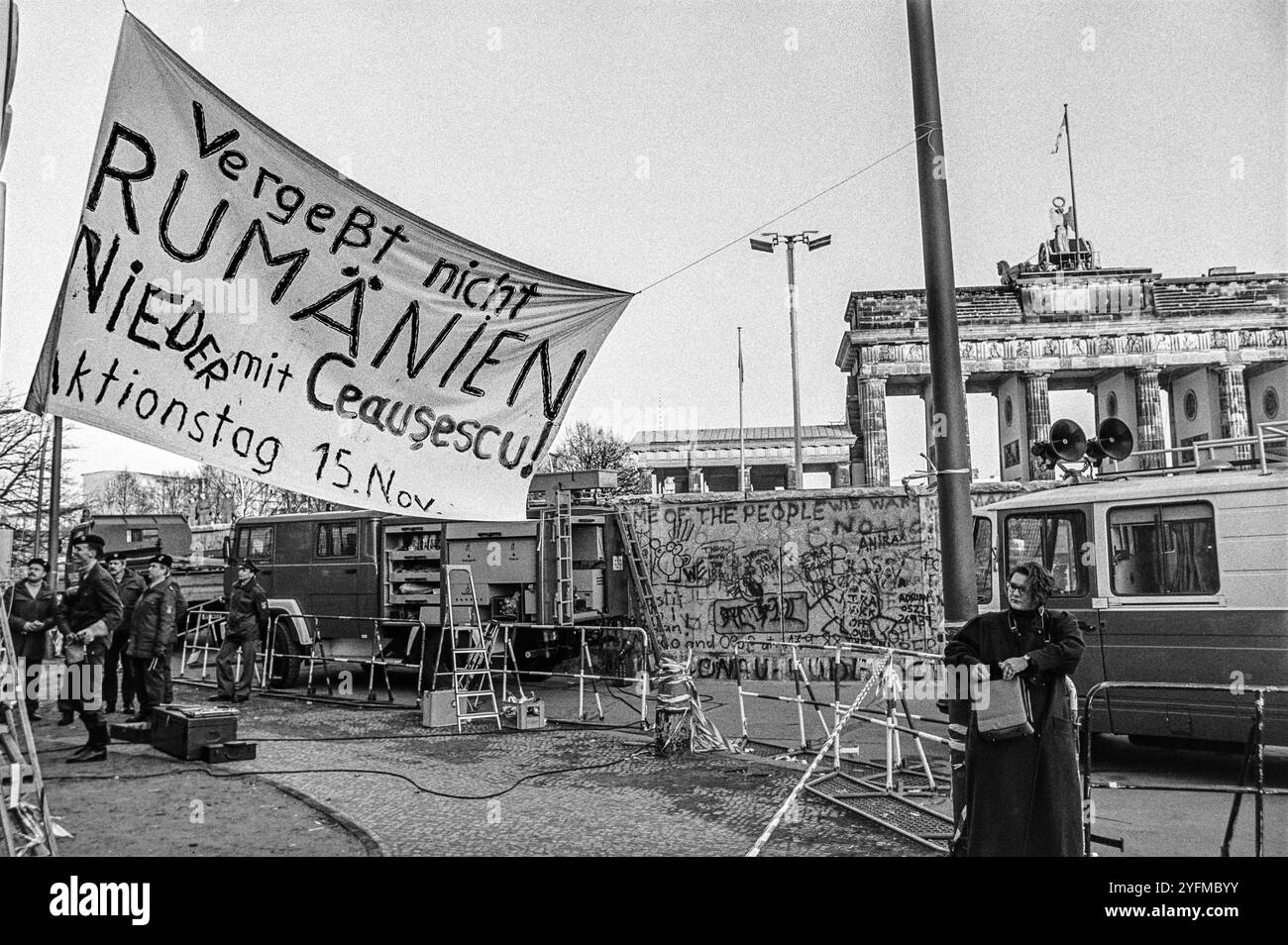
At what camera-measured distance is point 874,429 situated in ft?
126

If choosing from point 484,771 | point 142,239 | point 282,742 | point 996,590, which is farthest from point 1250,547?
point 282,742

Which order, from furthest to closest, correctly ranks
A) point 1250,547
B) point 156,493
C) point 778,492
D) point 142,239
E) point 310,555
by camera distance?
point 156,493, point 778,492, point 310,555, point 1250,547, point 142,239

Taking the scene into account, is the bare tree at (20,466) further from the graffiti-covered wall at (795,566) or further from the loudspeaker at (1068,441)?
the loudspeaker at (1068,441)

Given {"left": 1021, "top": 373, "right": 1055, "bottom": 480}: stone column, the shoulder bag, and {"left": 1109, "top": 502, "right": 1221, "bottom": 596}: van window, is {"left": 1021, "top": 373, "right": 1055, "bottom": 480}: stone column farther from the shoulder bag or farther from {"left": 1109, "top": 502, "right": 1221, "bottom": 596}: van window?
the shoulder bag

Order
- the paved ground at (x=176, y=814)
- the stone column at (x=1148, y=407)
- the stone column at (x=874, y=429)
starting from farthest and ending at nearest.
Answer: the stone column at (x=1148, y=407)
the stone column at (x=874, y=429)
the paved ground at (x=176, y=814)

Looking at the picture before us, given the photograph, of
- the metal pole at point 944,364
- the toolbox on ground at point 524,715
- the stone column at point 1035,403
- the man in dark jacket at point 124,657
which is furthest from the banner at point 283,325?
the stone column at point 1035,403

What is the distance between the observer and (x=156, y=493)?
213 feet

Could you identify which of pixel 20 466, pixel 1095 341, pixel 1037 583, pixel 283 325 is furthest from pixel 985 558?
pixel 1095 341

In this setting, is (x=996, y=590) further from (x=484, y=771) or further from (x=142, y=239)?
(x=142, y=239)

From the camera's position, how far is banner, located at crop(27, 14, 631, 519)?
4055 millimetres

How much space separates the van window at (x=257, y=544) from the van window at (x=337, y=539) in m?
1.16

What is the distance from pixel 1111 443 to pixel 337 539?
11210mm

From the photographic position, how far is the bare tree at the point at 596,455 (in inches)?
1863
